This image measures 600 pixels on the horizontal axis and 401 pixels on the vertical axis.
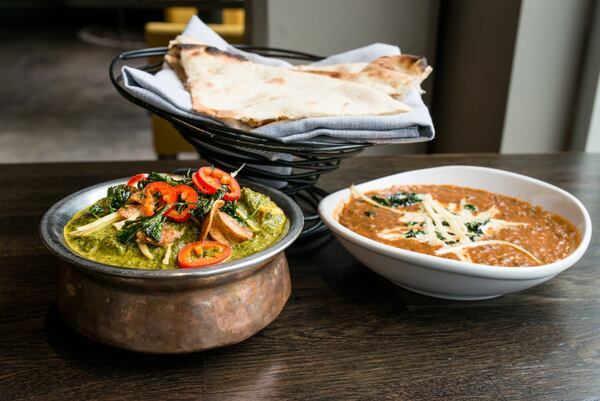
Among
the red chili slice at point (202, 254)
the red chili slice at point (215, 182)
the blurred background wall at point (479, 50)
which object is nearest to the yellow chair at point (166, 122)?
the blurred background wall at point (479, 50)

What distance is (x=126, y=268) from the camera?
742 millimetres

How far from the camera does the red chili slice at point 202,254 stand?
798mm

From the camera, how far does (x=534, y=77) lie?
2.33 m

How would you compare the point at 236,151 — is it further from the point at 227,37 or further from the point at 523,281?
the point at 227,37

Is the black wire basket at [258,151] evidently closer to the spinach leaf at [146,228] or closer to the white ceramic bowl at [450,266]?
the white ceramic bowl at [450,266]

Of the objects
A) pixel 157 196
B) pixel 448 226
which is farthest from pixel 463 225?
pixel 157 196

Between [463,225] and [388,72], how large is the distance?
0.41 m

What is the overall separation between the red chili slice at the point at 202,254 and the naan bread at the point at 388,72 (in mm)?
557

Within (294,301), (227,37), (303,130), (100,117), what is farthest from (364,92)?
(100,117)

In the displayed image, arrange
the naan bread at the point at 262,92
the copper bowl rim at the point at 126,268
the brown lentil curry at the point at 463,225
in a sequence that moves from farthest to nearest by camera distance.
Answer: the naan bread at the point at 262,92 < the brown lentil curry at the point at 463,225 < the copper bowl rim at the point at 126,268

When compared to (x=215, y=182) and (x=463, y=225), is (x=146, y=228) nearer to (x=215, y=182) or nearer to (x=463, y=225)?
(x=215, y=182)

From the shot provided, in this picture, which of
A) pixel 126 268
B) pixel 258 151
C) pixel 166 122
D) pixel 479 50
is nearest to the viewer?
pixel 126 268

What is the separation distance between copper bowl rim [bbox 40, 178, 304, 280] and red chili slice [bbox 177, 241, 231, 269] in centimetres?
5

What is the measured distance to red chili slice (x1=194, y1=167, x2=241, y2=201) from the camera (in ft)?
2.96
